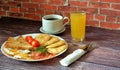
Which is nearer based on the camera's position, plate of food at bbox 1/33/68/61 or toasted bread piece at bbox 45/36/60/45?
plate of food at bbox 1/33/68/61

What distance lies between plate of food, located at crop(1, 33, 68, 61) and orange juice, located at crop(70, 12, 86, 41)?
103mm

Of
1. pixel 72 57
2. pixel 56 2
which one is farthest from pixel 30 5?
pixel 72 57

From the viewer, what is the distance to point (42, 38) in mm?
1250

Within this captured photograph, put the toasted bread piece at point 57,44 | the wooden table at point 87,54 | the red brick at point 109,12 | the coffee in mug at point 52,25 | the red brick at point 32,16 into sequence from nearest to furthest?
the wooden table at point 87,54 < the toasted bread piece at point 57,44 < the coffee in mug at point 52,25 < the red brick at point 109,12 < the red brick at point 32,16

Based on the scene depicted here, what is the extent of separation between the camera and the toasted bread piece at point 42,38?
1.22 m

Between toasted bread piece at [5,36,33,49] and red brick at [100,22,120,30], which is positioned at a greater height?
red brick at [100,22,120,30]

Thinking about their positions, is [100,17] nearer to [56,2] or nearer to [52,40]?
[56,2]

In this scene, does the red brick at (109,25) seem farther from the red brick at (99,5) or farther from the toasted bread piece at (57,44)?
the toasted bread piece at (57,44)

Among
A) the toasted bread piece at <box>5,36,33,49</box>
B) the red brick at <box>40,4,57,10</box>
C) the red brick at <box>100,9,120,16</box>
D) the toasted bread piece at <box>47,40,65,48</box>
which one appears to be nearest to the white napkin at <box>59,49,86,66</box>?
the toasted bread piece at <box>47,40,65,48</box>

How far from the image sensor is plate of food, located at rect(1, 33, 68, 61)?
1.09 meters

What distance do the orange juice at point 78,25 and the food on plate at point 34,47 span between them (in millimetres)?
111

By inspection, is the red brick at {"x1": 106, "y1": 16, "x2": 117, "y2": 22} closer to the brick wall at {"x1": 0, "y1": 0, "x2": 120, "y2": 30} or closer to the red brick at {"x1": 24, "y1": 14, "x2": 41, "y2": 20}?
the brick wall at {"x1": 0, "y1": 0, "x2": 120, "y2": 30}

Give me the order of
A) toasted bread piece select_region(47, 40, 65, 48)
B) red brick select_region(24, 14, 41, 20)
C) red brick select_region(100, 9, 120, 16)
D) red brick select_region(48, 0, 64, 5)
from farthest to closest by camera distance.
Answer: red brick select_region(24, 14, 41, 20)
red brick select_region(48, 0, 64, 5)
red brick select_region(100, 9, 120, 16)
toasted bread piece select_region(47, 40, 65, 48)

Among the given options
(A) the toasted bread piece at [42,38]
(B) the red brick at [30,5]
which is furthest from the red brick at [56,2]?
(A) the toasted bread piece at [42,38]
